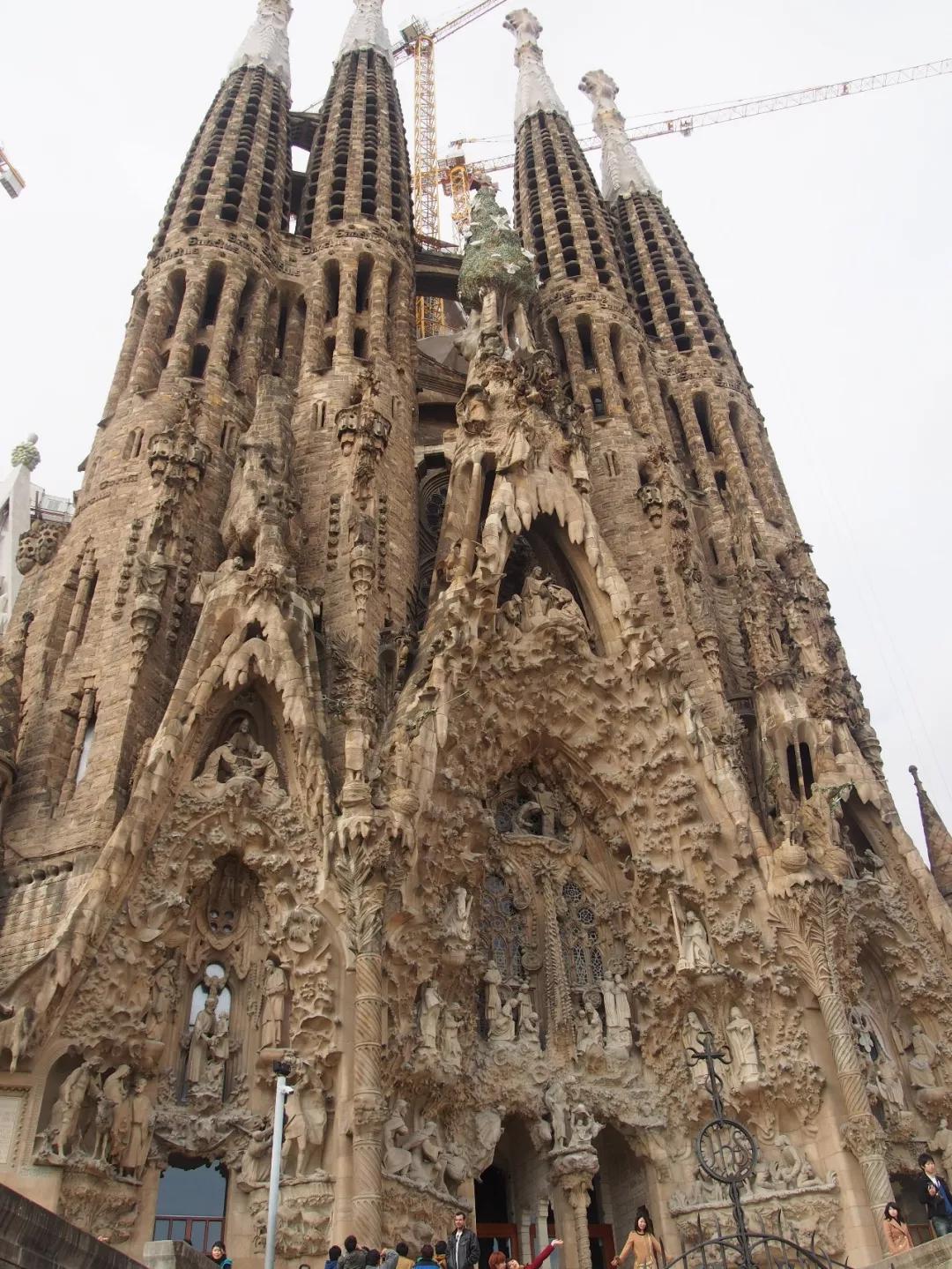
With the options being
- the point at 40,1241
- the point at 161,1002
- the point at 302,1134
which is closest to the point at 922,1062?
the point at 302,1134

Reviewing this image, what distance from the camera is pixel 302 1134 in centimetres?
1148

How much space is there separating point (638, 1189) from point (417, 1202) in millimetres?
4097

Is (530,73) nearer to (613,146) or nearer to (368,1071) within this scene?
(613,146)

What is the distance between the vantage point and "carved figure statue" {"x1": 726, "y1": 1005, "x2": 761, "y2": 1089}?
1399cm

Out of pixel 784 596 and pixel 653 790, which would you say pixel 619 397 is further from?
pixel 653 790

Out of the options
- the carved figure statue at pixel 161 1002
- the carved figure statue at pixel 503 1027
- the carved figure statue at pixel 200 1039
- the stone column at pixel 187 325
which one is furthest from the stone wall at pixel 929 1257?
the stone column at pixel 187 325

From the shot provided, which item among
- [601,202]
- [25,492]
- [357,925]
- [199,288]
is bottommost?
[357,925]

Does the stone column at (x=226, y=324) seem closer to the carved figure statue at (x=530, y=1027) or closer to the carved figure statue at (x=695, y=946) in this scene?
the carved figure statue at (x=530, y=1027)

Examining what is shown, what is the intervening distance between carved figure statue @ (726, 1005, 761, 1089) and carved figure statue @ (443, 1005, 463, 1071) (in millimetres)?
3761

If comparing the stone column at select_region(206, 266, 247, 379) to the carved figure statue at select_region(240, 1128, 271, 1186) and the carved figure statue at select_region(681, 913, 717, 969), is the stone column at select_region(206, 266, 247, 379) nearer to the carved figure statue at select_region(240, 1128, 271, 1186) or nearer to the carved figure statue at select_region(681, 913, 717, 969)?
the carved figure statue at select_region(681, 913, 717, 969)

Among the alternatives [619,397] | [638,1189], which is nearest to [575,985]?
[638,1189]

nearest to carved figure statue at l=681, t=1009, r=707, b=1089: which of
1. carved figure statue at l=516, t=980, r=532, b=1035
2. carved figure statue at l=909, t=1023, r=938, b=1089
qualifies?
carved figure statue at l=516, t=980, r=532, b=1035

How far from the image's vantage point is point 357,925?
12.3 metres

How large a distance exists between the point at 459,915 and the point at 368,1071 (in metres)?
2.91
